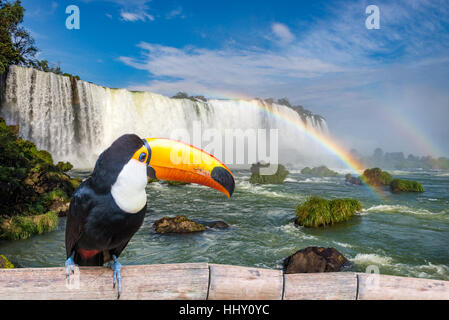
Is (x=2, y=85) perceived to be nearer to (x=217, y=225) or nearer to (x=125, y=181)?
(x=217, y=225)

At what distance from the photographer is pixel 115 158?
2002mm

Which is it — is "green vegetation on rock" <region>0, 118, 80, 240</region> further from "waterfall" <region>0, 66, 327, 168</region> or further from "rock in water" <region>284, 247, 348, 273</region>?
"waterfall" <region>0, 66, 327, 168</region>

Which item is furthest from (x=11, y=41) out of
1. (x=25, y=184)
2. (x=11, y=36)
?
(x=25, y=184)

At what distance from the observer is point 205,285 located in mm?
2107

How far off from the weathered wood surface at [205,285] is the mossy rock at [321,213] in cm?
728

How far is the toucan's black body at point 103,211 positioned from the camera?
2023mm

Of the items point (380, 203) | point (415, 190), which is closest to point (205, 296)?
point (380, 203)

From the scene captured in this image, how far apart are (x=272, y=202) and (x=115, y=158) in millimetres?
11579

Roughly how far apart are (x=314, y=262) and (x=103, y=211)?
4522 mm

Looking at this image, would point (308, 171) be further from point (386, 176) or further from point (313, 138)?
point (313, 138)

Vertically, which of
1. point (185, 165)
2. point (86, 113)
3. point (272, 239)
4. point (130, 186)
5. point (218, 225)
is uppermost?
point (86, 113)

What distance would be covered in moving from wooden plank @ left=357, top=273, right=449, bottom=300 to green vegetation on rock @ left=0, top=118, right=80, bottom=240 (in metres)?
8.28

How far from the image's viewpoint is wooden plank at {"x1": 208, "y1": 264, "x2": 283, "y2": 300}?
2117 millimetres

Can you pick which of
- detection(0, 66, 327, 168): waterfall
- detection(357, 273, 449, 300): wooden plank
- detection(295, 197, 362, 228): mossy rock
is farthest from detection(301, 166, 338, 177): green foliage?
detection(357, 273, 449, 300): wooden plank
